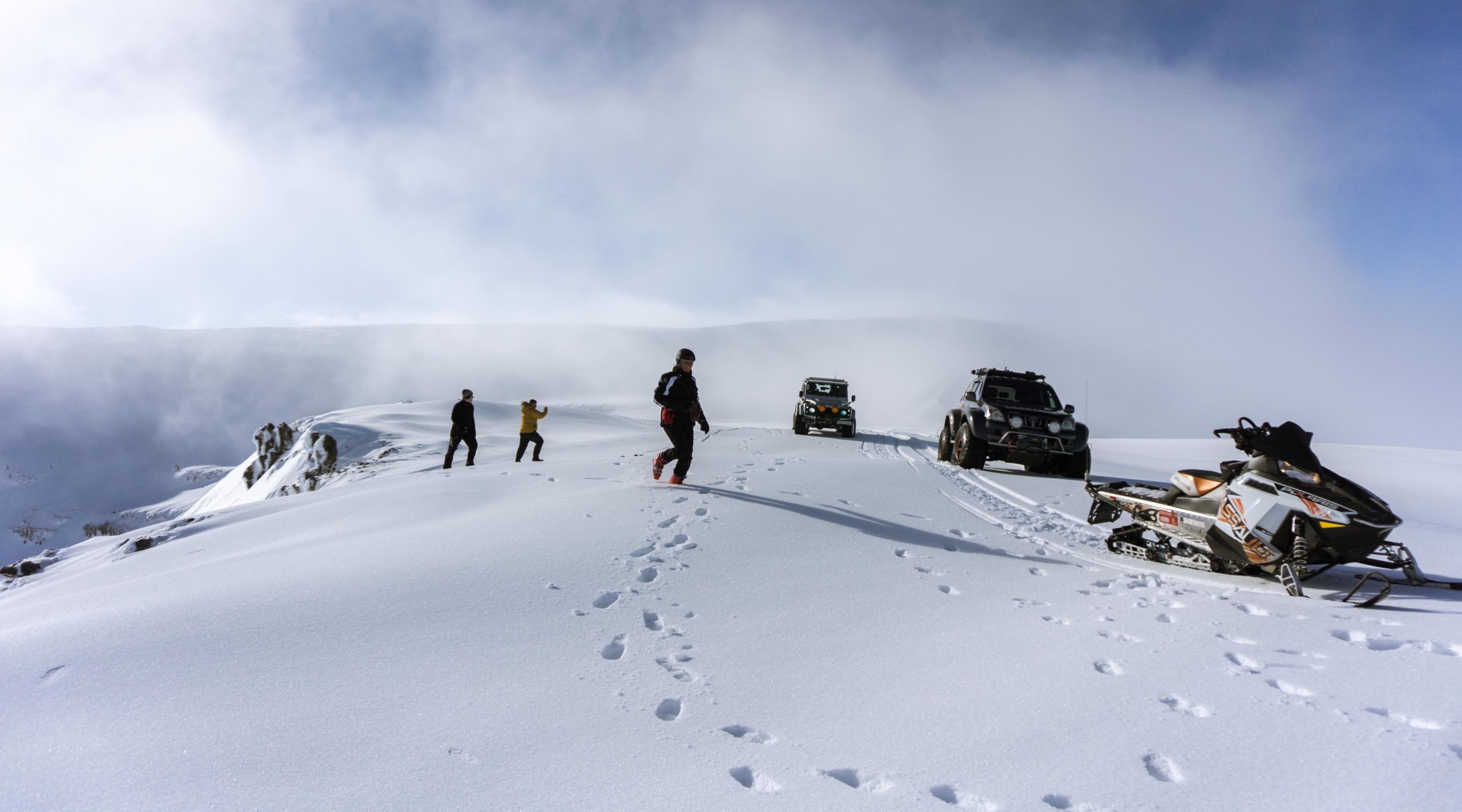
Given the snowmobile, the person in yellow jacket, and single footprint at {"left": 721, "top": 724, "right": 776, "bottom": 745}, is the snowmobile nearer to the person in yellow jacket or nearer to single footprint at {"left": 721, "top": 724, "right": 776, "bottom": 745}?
single footprint at {"left": 721, "top": 724, "right": 776, "bottom": 745}

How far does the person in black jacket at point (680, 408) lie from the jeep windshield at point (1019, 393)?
674 cm

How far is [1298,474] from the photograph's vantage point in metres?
4.85

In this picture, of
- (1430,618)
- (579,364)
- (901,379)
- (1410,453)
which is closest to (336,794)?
(1430,618)

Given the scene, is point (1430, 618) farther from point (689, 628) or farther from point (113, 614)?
point (113, 614)

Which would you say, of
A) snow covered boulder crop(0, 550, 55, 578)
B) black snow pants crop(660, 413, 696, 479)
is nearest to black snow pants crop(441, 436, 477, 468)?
snow covered boulder crop(0, 550, 55, 578)

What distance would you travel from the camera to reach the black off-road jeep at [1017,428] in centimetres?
1163

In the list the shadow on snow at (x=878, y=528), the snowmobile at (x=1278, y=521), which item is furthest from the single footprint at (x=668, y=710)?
the snowmobile at (x=1278, y=521)

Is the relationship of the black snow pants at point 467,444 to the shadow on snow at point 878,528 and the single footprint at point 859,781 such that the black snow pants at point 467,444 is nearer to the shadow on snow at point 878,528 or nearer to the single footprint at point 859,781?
the shadow on snow at point 878,528

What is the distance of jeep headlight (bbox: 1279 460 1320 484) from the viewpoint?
15.6ft

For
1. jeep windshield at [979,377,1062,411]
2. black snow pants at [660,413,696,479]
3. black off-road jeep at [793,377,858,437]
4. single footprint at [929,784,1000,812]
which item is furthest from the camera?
black off-road jeep at [793,377,858,437]

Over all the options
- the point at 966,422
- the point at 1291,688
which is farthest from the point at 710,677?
the point at 966,422

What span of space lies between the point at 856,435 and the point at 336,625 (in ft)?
58.8

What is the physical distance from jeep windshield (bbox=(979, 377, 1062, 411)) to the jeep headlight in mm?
7580

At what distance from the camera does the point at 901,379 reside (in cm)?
8038
